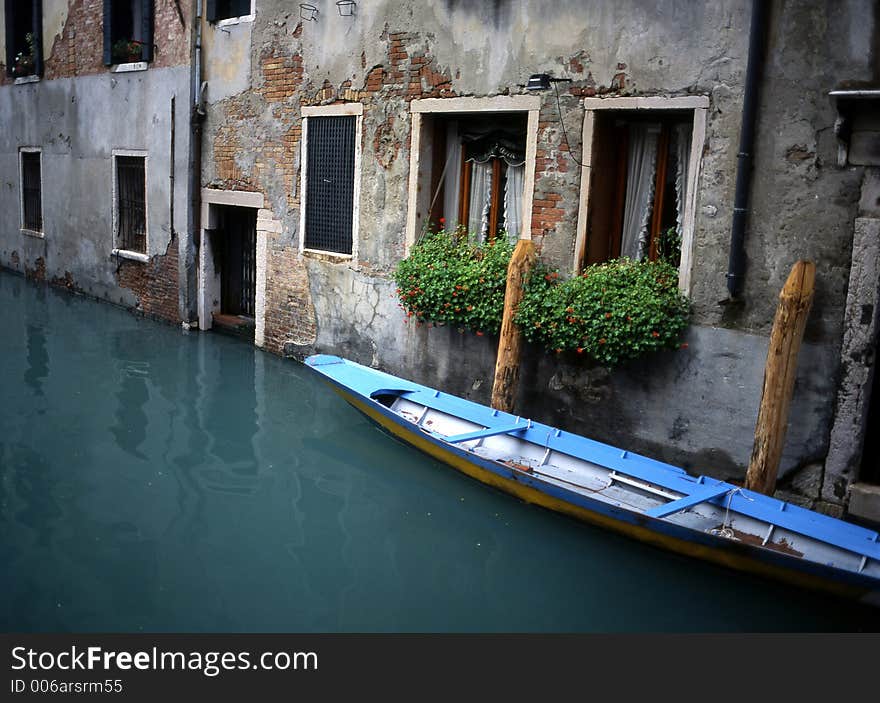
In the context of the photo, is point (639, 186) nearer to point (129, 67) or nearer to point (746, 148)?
point (746, 148)

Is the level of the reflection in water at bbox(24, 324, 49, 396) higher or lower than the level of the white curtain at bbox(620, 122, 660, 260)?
lower

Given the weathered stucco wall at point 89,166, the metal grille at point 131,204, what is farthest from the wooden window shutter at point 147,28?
the metal grille at point 131,204

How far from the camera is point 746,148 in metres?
5.55

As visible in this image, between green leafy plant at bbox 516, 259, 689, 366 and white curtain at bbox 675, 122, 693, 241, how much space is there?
38cm

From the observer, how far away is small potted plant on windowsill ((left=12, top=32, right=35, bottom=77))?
535 inches

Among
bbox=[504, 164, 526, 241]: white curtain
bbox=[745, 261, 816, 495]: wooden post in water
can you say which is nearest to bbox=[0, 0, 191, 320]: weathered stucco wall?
bbox=[504, 164, 526, 241]: white curtain

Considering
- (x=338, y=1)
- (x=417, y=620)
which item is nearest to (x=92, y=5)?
(x=338, y=1)

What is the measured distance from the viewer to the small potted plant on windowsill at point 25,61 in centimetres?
1360

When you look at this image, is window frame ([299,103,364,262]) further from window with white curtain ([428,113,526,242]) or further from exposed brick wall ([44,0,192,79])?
exposed brick wall ([44,0,192,79])

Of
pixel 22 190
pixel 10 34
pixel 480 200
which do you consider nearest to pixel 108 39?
pixel 10 34

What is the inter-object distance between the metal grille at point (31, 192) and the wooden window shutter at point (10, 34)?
4.77 feet

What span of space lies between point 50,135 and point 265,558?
35.6 feet

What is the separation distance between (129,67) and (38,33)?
3077 mm

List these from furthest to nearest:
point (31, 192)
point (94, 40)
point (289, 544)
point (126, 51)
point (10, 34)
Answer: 1. point (31, 192)
2. point (10, 34)
3. point (94, 40)
4. point (126, 51)
5. point (289, 544)
